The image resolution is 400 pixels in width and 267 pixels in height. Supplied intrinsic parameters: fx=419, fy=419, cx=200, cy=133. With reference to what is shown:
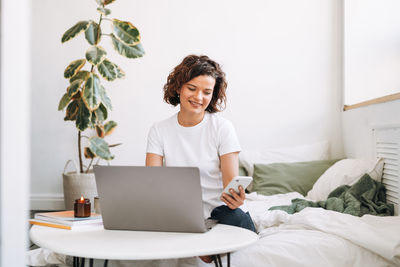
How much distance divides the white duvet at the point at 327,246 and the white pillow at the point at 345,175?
2.07 feet

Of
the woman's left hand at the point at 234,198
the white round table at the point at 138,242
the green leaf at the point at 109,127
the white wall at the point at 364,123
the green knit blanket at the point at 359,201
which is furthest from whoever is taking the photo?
the green leaf at the point at 109,127

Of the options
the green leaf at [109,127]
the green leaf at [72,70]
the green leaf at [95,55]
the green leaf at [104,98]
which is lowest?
the green leaf at [109,127]

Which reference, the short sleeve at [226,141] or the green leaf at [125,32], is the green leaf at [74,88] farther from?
the short sleeve at [226,141]

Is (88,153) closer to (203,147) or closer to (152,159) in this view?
(152,159)

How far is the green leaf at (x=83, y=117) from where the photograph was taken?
318 cm

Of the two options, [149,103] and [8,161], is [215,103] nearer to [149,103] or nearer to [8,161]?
[8,161]

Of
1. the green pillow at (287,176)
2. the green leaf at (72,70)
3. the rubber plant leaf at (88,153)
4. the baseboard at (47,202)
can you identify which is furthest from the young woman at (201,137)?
the baseboard at (47,202)

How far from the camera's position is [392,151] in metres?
2.39

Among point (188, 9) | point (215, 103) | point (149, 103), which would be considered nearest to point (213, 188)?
point (215, 103)

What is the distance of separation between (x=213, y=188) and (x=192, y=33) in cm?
232

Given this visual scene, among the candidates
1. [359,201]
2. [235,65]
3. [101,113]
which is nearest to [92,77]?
[101,113]

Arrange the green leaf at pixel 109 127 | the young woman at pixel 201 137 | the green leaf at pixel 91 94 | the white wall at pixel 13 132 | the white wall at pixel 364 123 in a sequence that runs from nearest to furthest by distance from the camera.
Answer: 1. the white wall at pixel 13 132
2. the young woman at pixel 201 137
3. the white wall at pixel 364 123
4. the green leaf at pixel 91 94
5. the green leaf at pixel 109 127

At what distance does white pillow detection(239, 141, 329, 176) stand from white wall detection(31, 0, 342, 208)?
0.19 meters

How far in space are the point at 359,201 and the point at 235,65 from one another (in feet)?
5.97
